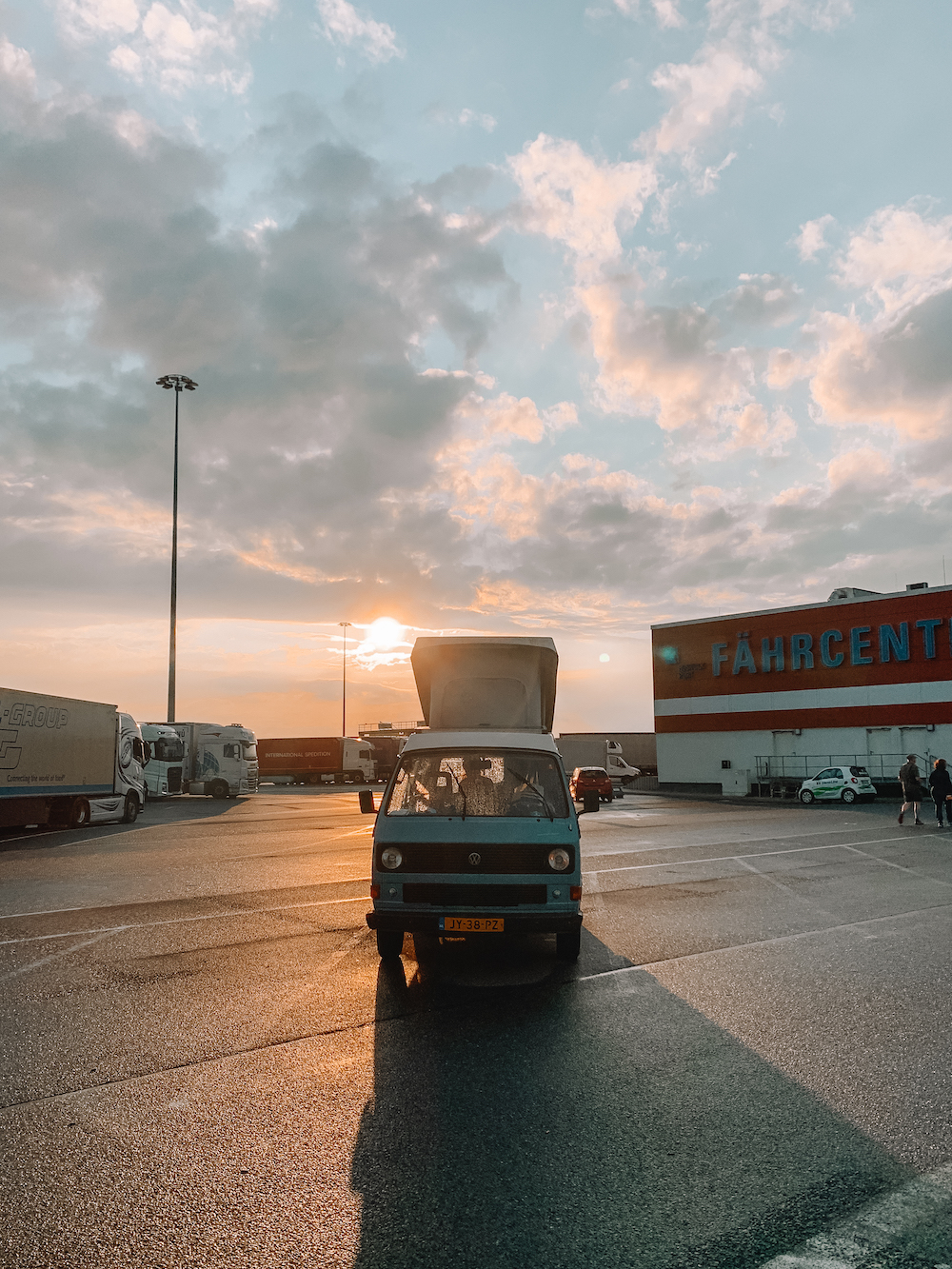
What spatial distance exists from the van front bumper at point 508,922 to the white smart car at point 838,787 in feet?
102

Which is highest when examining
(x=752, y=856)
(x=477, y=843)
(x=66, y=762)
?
(x=66, y=762)

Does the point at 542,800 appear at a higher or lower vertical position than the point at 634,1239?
higher

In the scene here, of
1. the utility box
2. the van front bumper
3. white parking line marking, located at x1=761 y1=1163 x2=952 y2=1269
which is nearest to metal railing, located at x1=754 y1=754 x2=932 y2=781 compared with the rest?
the utility box

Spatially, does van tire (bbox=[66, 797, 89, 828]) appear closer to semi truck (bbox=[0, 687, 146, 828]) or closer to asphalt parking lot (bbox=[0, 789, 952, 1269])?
semi truck (bbox=[0, 687, 146, 828])

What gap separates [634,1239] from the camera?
3.21m

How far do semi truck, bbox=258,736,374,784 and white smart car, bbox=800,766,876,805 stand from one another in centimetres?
3282

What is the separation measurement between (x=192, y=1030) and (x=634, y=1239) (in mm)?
3554

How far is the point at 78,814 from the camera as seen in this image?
2297 centimetres

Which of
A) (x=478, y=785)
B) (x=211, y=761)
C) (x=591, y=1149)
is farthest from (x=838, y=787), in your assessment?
(x=591, y=1149)

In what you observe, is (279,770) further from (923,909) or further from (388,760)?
(923,909)

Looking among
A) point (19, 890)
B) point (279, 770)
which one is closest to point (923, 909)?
point (19, 890)

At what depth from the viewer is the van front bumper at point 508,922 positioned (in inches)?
274

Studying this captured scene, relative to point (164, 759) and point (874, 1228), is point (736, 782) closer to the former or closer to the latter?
point (164, 759)

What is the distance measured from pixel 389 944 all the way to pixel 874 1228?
4.89 meters
